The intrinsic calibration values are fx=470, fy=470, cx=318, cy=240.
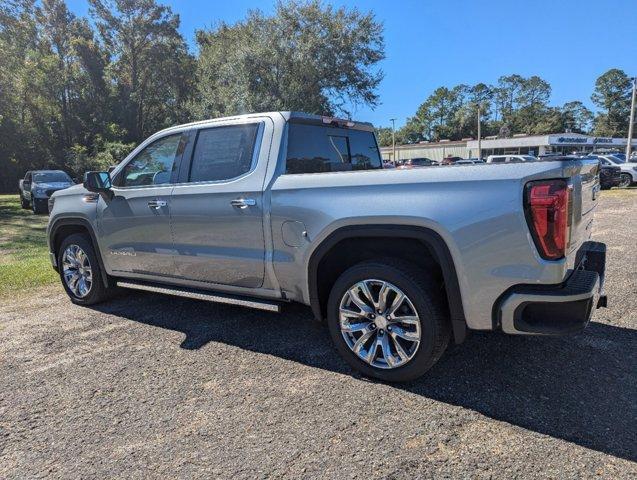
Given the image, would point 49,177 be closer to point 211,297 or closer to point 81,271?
point 81,271

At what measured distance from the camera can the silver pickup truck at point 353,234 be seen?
9.03ft

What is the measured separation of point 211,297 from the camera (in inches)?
164

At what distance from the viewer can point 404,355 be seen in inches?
127

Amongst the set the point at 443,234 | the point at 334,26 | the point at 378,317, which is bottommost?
the point at 378,317

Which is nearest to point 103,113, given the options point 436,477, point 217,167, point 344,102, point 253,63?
point 253,63

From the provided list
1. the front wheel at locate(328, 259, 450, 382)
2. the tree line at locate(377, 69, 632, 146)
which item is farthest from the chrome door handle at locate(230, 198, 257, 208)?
the tree line at locate(377, 69, 632, 146)

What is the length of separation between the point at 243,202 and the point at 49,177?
61.8 ft

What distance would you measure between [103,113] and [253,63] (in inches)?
765

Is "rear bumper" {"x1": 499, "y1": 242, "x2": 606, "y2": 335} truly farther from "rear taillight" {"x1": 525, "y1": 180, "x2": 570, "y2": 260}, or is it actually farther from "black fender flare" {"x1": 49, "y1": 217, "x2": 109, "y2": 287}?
"black fender flare" {"x1": 49, "y1": 217, "x2": 109, "y2": 287}

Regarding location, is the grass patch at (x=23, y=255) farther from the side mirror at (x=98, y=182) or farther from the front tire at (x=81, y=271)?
the side mirror at (x=98, y=182)

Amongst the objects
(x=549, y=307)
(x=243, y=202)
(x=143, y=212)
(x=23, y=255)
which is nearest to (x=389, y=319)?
(x=549, y=307)

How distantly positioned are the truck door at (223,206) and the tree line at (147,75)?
2253cm

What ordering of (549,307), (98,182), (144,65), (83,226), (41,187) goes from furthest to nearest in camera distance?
(144,65) < (41,187) < (83,226) < (98,182) < (549,307)

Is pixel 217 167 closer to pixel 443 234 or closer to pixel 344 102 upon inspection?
pixel 443 234
